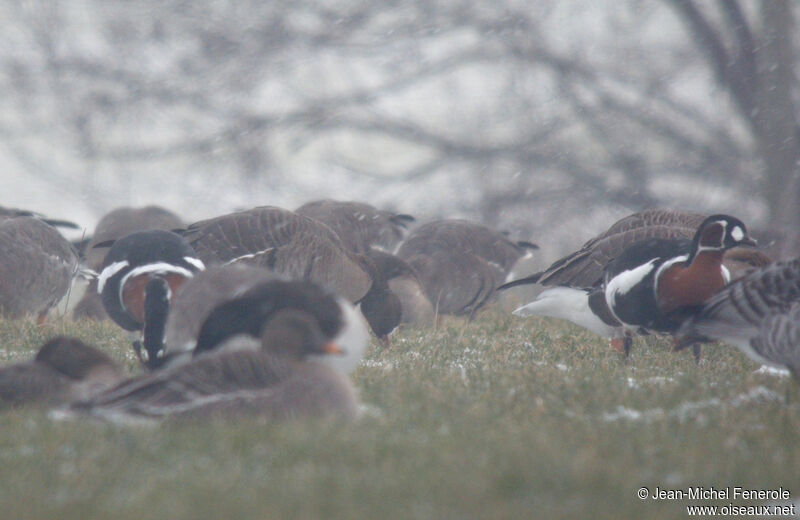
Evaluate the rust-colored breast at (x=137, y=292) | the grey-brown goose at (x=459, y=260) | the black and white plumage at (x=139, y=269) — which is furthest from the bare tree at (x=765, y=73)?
the rust-colored breast at (x=137, y=292)

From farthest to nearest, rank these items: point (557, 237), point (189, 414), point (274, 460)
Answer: point (557, 237)
point (189, 414)
point (274, 460)

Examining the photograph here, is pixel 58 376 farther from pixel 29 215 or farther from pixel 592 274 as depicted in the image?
pixel 29 215

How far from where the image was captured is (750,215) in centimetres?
1551

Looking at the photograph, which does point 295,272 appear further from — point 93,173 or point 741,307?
point 93,173

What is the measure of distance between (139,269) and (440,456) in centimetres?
452

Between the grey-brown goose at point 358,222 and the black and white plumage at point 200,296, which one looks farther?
the grey-brown goose at point 358,222

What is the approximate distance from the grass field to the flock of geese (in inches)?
13.0

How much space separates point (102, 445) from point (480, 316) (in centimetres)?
863

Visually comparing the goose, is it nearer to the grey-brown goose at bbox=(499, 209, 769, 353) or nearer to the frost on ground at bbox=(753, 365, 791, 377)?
the frost on ground at bbox=(753, 365, 791, 377)

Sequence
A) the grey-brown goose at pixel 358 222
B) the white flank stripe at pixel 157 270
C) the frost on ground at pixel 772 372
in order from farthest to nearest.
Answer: the grey-brown goose at pixel 358 222
the white flank stripe at pixel 157 270
the frost on ground at pixel 772 372

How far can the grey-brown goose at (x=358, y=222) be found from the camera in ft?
42.8

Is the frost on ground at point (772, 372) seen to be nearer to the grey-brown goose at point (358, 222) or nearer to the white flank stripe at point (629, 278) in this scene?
the white flank stripe at point (629, 278)

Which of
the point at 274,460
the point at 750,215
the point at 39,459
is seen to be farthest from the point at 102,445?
the point at 750,215

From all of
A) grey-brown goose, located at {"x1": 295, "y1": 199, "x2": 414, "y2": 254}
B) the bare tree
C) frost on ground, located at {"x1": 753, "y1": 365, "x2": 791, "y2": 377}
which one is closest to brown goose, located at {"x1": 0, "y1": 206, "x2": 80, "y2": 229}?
grey-brown goose, located at {"x1": 295, "y1": 199, "x2": 414, "y2": 254}
